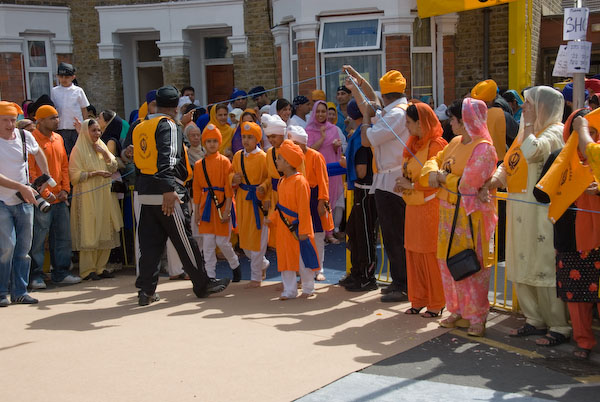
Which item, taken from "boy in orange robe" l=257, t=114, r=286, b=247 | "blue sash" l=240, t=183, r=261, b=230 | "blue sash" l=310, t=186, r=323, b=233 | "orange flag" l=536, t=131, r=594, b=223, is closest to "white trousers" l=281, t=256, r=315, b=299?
"blue sash" l=310, t=186, r=323, b=233

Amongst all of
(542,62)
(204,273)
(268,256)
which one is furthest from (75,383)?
(542,62)

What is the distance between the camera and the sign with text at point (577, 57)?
22.1 ft

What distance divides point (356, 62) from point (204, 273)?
7113 millimetres

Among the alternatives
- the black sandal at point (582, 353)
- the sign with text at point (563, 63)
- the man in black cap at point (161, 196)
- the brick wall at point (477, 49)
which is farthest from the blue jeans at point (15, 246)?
the brick wall at point (477, 49)

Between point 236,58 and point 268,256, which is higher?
point 236,58

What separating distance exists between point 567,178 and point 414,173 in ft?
5.01

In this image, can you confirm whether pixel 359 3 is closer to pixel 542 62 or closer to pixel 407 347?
pixel 542 62

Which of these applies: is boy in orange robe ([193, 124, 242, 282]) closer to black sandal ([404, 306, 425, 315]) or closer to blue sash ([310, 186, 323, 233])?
blue sash ([310, 186, 323, 233])

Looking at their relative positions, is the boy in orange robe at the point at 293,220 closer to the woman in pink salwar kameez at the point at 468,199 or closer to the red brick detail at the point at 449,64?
the woman in pink salwar kameez at the point at 468,199

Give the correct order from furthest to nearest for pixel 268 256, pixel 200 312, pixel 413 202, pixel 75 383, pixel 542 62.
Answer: pixel 542 62
pixel 268 256
pixel 200 312
pixel 413 202
pixel 75 383

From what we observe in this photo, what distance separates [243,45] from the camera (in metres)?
15.5

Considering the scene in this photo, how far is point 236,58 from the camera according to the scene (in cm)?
1563

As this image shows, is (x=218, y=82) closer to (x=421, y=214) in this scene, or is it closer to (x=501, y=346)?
(x=421, y=214)

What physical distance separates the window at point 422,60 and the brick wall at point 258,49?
3216 millimetres
